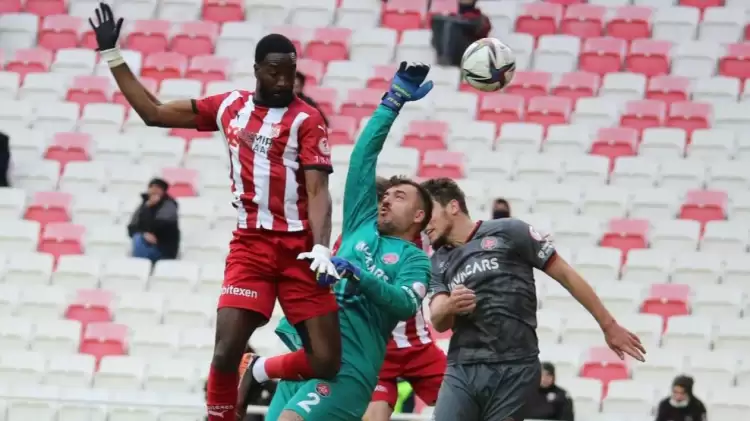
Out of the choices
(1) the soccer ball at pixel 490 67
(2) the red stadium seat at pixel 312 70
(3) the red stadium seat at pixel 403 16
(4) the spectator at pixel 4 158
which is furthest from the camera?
(3) the red stadium seat at pixel 403 16

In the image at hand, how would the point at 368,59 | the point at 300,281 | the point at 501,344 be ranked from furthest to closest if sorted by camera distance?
the point at 368,59 → the point at 501,344 → the point at 300,281

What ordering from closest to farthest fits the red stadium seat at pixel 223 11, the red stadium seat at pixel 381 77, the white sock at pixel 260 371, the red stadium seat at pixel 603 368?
the white sock at pixel 260 371
the red stadium seat at pixel 603 368
the red stadium seat at pixel 381 77
the red stadium seat at pixel 223 11

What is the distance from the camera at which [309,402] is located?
6605mm

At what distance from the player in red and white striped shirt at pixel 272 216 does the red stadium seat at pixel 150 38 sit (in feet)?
34.9

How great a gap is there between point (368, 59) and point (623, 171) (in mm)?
3490

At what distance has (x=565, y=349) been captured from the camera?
12555 millimetres

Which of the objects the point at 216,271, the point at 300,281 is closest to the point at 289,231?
the point at 300,281

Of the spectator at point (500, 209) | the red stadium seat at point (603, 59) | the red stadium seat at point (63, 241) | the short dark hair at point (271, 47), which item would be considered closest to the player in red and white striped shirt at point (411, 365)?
the short dark hair at point (271, 47)

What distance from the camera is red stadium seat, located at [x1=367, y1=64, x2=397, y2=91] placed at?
52.6 ft

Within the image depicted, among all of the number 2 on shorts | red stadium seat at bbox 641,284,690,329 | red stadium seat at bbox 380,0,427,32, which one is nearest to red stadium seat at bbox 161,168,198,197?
red stadium seat at bbox 380,0,427,32

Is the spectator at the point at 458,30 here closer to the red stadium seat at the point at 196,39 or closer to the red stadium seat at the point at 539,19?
the red stadium seat at the point at 539,19

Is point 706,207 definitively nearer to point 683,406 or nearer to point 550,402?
point 683,406

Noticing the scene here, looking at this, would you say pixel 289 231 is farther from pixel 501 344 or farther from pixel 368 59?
pixel 368 59

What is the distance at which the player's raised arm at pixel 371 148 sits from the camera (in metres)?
6.84
